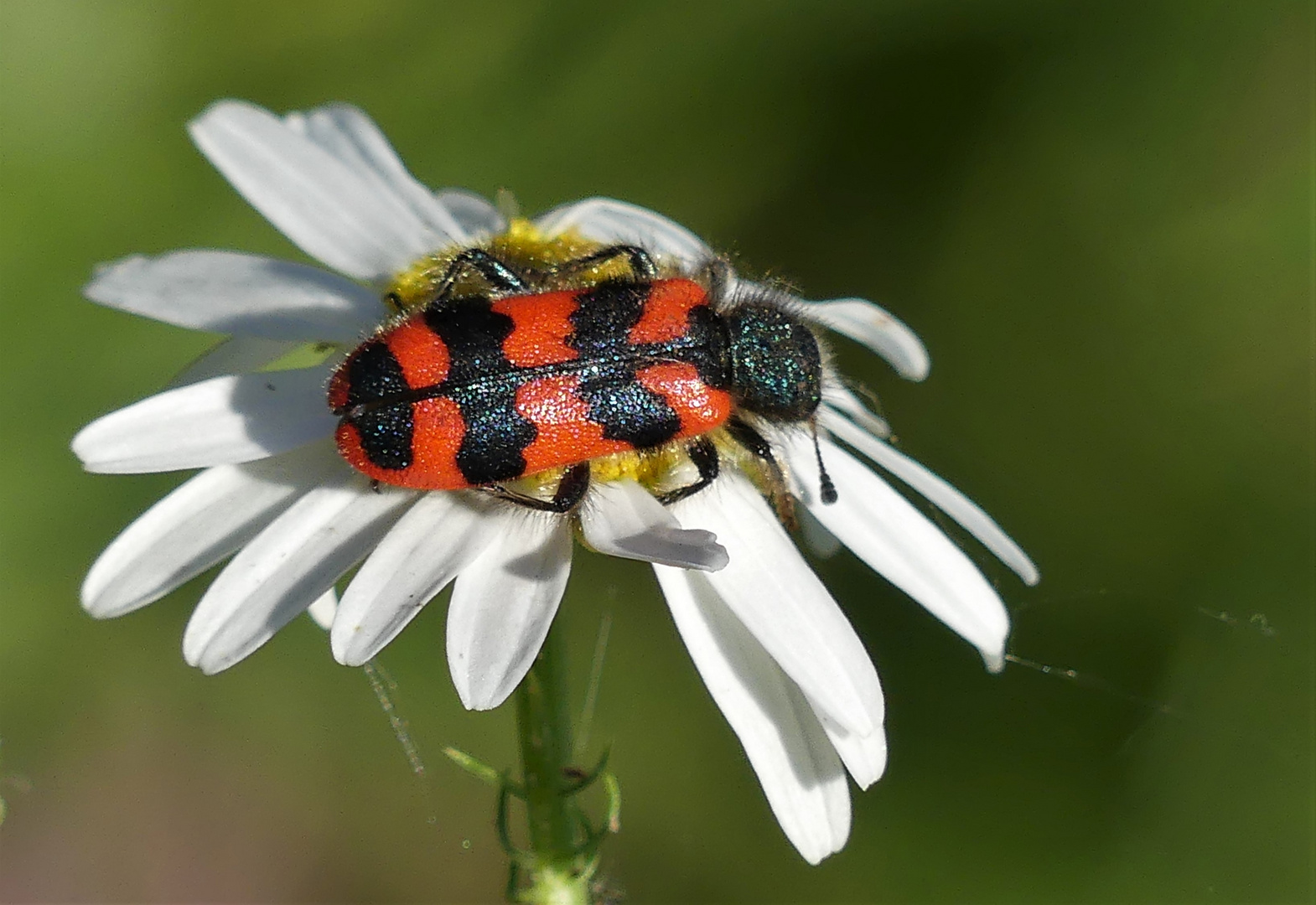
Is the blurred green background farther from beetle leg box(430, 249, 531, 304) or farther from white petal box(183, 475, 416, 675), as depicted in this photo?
white petal box(183, 475, 416, 675)

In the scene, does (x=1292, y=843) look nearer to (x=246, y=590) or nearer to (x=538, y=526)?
(x=538, y=526)

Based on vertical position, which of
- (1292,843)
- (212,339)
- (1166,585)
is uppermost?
(212,339)

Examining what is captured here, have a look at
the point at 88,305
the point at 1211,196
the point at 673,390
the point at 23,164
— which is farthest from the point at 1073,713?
the point at 23,164

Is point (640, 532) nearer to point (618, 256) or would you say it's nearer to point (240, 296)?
point (618, 256)

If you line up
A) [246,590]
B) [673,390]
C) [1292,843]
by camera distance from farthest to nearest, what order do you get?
[1292,843], [673,390], [246,590]

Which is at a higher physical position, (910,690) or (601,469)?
(601,469)

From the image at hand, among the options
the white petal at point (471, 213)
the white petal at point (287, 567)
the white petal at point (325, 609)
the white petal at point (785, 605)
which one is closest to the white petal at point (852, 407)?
the white petal at point (785, 605)

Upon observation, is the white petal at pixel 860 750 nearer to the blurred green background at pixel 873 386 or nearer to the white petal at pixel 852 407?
the white petal at pixel 852 407
